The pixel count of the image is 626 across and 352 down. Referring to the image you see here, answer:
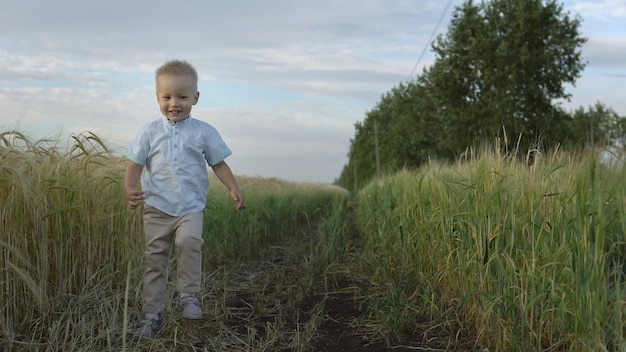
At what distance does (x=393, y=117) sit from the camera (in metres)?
48.9

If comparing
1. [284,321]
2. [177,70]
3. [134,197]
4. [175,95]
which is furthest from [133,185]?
[284,321]

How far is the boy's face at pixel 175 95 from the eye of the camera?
10.3ft

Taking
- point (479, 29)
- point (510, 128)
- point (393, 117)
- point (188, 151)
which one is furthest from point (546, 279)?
point (393, 117)

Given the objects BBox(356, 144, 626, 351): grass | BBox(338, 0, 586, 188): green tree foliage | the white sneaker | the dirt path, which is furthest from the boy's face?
BBox(338, 0, 586, 188): green tree foliage

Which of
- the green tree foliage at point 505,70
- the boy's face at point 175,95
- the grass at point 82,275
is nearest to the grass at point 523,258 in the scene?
the grass at point 82,275

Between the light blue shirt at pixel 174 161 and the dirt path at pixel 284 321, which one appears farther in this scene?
the light blue shirt at pixel 174 161

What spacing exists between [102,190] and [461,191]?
2225mm

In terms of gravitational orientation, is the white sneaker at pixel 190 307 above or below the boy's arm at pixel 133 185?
below

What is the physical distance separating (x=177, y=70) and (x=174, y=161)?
0.50 meters

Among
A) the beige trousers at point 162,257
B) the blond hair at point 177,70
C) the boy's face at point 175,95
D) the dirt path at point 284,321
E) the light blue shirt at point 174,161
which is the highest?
the blond hair at point 177,70

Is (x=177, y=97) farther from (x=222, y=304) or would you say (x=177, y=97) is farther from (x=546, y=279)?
(x=546, y=279)

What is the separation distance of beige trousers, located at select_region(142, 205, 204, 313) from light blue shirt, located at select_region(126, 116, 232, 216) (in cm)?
6

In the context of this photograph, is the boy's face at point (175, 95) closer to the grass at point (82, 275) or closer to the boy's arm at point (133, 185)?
the boy's arm at point (133, 185)

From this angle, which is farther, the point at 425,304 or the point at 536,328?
the point at 425,304
